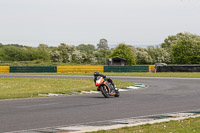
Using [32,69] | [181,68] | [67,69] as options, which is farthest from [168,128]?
[32,69]

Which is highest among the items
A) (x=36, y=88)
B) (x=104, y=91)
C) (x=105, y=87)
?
(x=105, y=87)

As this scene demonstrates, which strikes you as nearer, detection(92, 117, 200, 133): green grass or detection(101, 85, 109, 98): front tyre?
detection(92, 117, 200, 133): green grass

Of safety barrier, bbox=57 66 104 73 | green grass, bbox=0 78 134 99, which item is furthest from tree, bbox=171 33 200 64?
green grass, bbox=0 78 134 99

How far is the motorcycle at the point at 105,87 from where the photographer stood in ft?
50.6

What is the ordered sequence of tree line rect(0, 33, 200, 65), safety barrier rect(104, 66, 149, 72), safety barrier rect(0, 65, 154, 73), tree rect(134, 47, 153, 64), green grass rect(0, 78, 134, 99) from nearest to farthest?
green grass rect(0, 78, 134, 99) < safety barrier rect(104, 66, 149, 72) < safety barrier rect(0, 65, 154, 73) < tree line rect(0, 33, 200, 65) < tree rect(134, 47, 153, 64)

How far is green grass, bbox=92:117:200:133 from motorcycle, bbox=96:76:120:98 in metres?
7.22

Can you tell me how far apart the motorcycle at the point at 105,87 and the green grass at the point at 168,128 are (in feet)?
23.7

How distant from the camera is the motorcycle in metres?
15.4

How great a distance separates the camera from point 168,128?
751cm

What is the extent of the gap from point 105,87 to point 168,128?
8.17m

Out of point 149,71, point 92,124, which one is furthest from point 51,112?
point 149,71

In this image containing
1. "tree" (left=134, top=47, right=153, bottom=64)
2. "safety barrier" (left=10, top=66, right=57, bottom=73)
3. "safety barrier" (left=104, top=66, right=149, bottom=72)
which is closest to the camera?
"safety barrier" (left=104, top=66, right=149, bottom=72)

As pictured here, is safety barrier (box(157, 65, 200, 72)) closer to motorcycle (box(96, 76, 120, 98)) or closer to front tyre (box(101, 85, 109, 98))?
motorcycle (box(96, 76, 120, 98))

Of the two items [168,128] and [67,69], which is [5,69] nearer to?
[67,69]
